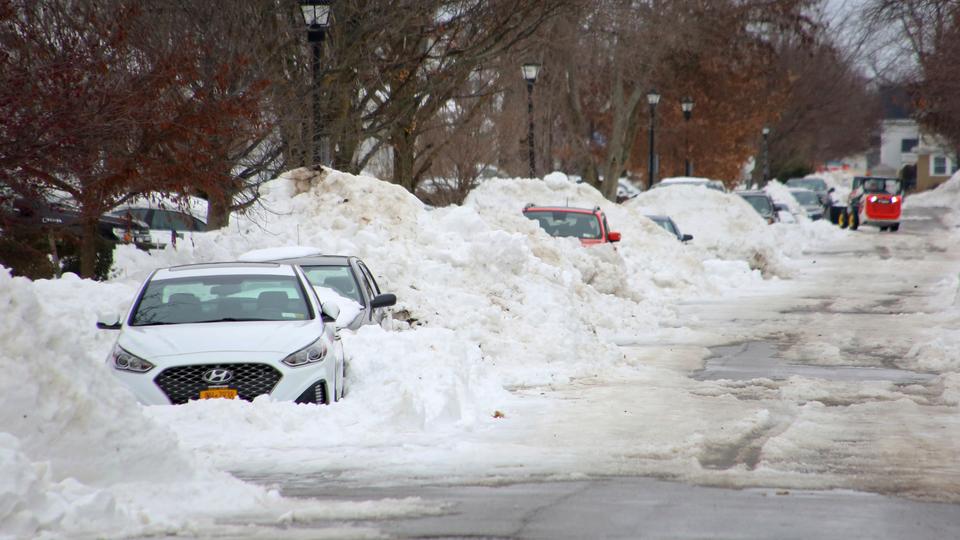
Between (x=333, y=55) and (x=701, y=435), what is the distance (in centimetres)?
1528

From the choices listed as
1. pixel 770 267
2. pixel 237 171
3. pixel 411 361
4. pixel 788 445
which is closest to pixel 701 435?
pixel 788 445

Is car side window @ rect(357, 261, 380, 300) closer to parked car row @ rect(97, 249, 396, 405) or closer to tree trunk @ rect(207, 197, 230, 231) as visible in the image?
parked car row @ rect(97, 249, 396, 405)

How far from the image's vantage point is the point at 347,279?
15594 mm

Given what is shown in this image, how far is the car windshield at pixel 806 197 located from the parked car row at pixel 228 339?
192 feet

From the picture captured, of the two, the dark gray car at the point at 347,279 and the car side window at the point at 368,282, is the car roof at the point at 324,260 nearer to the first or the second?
the dark gray car at the point at 347,279

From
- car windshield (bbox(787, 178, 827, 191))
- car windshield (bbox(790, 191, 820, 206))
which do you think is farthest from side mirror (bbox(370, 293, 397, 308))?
car windshield (bbox(787, 178, 827, 191))

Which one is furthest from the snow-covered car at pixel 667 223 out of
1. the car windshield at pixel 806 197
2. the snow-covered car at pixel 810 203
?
the car windshield at pixel 806 197

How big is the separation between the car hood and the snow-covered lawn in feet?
2.17

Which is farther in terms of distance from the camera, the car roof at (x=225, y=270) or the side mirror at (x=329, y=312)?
the car roof at (x=225, y=270)

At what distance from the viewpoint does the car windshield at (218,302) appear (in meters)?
12.0

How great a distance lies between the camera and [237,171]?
22766 mm

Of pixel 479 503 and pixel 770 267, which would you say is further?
pixel 770 267

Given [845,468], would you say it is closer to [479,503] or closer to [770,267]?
[479,503]

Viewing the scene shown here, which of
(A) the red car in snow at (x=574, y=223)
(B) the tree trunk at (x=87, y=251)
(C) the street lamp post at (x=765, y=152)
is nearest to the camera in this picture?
(B) the tree trunk at (x=87, y=251)
